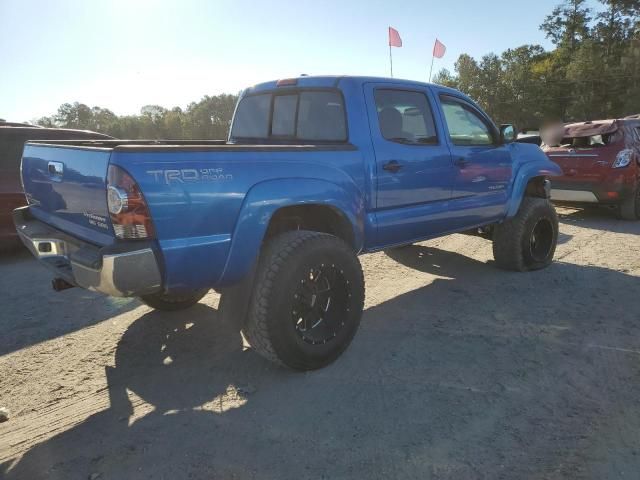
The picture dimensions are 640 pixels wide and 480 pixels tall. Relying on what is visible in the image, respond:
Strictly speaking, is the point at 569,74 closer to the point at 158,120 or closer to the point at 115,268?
the point at 115,268

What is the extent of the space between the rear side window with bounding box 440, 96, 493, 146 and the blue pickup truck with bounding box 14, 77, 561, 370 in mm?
16

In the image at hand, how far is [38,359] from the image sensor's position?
347cm

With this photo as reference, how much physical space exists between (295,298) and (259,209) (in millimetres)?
622

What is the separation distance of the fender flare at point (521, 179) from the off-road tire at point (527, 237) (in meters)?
0.13

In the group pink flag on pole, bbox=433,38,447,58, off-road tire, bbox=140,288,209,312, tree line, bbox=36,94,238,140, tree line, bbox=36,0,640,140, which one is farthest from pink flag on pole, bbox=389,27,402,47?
tree line, bbox=36,94,238,140

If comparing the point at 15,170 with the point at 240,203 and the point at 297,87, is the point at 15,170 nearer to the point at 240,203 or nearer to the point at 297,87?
the point at 297,87

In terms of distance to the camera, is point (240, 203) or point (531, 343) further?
point (531, 343)

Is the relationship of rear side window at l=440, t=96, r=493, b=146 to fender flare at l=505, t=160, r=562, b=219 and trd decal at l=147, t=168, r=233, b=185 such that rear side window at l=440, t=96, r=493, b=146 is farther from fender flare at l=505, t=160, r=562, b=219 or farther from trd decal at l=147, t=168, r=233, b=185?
trd decal at l=147, t=168, r=233, b=185

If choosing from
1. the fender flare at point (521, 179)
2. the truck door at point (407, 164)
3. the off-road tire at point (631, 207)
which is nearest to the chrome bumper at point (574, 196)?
the off-road tire at point (631, 207)

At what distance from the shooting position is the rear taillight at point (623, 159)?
7992 millimetres

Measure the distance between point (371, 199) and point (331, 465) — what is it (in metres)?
1.92

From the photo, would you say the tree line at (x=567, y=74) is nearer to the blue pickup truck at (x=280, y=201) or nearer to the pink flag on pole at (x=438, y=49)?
the pink flag on pole at (x=438, y=49)

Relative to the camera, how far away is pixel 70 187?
2838 millimetres

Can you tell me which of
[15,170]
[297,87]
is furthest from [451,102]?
[15,170]
